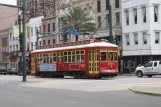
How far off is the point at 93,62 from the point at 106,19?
26.0m

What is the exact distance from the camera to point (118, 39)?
5781 cm

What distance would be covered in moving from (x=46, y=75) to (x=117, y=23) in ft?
63.1

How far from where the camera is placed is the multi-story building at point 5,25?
92181 millimetres

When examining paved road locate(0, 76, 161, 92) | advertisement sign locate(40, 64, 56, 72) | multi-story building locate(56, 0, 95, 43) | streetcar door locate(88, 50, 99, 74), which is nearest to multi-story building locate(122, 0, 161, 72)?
multi-story building locate(56, 0, 95, 43)

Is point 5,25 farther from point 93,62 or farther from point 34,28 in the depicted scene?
point 93,62

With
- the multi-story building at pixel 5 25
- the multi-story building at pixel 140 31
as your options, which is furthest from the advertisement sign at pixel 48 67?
the multi-story building at pixel 5 25

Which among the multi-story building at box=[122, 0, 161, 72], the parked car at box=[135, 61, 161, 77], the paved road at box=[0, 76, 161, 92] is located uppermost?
the multi-story building at box=[122, 0, 161, 72]

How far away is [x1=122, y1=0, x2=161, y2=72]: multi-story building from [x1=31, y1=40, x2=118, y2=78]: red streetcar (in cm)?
1650

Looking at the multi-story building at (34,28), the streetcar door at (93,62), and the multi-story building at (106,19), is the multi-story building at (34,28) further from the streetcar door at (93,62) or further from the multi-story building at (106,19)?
the streetcar door at (93,62)

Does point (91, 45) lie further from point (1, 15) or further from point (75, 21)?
point (1, 15)

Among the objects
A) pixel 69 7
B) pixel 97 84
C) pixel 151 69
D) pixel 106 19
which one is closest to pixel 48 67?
pixel 151 69

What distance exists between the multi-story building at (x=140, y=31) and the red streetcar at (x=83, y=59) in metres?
16.5

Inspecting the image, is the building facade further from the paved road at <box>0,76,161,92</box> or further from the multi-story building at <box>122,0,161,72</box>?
the paved road at <box>0,76,161,92</box>

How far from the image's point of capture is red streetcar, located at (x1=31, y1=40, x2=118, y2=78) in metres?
34.8
